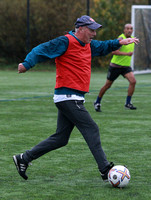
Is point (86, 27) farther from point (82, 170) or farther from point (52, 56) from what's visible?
point (82, 170)

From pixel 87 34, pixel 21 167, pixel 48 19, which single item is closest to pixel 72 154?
pixel 21 167

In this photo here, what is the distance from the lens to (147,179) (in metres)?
6.54

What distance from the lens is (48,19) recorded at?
3447cm

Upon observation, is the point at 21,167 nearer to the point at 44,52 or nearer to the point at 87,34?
the point at 44,52

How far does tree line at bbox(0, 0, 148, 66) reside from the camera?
3316cm

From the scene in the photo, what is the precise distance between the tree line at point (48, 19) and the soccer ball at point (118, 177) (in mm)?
26735

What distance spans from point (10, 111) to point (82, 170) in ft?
22.3

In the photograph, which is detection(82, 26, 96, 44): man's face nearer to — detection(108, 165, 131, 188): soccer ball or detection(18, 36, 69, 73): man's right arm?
detection(18, 36, 69, 73): man's right arm

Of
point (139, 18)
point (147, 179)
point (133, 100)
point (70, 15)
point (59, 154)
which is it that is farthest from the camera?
point (70, 15)

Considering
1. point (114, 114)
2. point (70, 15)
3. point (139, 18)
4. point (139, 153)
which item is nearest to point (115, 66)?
point (114, 114)

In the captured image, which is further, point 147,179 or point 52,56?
point 147,179

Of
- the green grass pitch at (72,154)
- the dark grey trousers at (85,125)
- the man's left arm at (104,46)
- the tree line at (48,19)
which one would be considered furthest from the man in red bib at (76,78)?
the tree line at (48,19)

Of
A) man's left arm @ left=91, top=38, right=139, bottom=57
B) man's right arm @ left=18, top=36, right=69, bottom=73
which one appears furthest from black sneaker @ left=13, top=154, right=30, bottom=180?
man's left arm @ left=91, top=38, right=139, bottom=57

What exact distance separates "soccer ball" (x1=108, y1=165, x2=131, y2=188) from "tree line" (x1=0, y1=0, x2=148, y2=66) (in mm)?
26735
